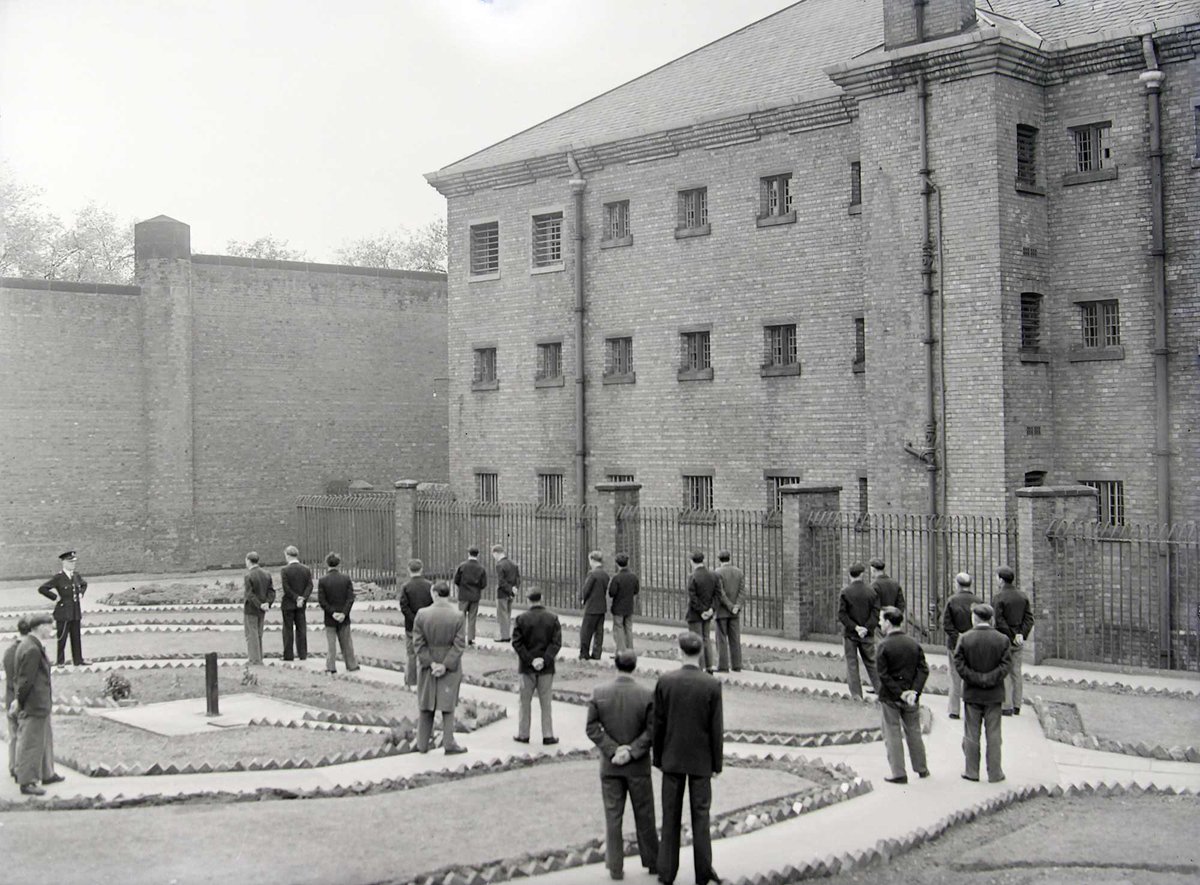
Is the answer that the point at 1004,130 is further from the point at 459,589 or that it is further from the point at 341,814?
the point at 341,814

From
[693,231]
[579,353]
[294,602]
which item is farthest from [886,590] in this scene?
[579,353]

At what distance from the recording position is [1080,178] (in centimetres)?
2353

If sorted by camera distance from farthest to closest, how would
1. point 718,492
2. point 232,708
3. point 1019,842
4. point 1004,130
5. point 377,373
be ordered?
point 377,373 < point 718,492 < point 1004,130 < point 232,708 < point 1019,842

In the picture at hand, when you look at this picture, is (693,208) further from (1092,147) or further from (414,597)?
(414,597)

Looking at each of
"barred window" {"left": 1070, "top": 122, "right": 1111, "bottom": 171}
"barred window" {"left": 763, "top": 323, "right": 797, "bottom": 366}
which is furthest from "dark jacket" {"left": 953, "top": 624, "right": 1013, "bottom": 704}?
"barred window" {"left": 763, "top": 323, "right": 797, "bottom": 366}

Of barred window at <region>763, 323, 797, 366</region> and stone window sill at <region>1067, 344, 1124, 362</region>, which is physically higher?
barred window at <region>763, 323, 797, 366</region>

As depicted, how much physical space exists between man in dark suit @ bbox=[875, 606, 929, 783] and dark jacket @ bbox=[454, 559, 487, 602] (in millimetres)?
9765

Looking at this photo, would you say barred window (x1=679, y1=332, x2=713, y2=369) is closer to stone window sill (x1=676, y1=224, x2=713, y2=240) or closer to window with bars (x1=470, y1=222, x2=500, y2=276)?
stone window sill (x1=676, y1=224, x2=713, y2=240)

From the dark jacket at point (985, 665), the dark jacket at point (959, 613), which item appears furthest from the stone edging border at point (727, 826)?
the dark jacket at point (959, 613)

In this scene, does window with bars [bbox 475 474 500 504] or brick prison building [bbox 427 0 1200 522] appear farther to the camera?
window with bars [bbox 475 474 500 504]

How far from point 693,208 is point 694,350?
3083 mm

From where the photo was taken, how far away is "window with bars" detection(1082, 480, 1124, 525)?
76.5ft

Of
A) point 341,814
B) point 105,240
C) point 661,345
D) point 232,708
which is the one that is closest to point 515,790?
point 341,814

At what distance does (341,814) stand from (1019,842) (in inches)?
221
